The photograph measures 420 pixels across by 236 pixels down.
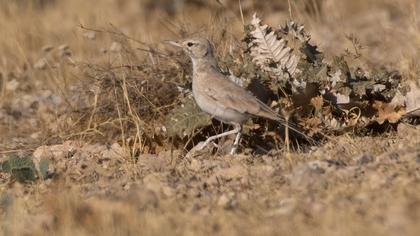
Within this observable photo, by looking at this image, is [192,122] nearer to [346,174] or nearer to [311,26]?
[346,174]

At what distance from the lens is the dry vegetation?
484cm

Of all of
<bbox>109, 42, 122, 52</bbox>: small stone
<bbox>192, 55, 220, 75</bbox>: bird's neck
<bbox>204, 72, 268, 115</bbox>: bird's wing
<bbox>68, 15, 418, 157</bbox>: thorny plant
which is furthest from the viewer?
<bbox>109, 42, 122, 52</bbox>: small stone

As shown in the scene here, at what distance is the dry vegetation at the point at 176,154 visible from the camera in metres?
4.84

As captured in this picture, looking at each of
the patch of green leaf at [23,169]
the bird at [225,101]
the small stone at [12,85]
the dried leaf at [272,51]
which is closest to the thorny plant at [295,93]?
the dried leaf at [272,51]

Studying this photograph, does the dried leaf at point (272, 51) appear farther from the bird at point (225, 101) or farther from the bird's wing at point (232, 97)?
the bird's wing at point (232, 97)

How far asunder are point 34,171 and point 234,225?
6.55ft

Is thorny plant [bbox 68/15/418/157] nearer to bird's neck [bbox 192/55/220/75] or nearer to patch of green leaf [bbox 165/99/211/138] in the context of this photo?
patch of green leaf [bbox 165/99/211/138]

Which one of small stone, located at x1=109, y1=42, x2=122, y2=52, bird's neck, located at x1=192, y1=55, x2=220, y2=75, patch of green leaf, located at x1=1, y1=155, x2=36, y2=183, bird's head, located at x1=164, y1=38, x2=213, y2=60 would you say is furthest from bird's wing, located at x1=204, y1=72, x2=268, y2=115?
small stone, located at x1=109, y1=42, x2=122, y2=52

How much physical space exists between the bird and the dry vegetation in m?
0.25

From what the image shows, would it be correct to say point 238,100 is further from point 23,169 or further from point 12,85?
point 12,85

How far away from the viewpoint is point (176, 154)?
22.2ft

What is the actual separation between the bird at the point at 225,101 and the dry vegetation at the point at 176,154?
0.25m

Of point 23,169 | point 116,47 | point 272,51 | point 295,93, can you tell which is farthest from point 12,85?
point 295,93

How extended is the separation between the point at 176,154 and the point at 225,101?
0.67 m
